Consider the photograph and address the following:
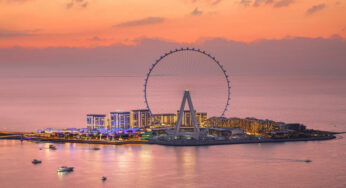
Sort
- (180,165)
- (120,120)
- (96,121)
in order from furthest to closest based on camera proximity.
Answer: (96,121) → (120,120) → (180,165)

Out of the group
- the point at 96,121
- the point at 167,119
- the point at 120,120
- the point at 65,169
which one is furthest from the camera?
the point at 96,121

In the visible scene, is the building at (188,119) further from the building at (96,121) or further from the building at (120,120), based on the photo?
the building at (96,121)

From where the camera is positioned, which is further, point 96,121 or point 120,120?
point 96,121

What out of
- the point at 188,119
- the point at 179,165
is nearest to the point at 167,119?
the point at 188,119

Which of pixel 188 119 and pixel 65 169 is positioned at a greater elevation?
pixel 188 119

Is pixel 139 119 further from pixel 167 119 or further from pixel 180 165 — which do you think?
pixel 180 165

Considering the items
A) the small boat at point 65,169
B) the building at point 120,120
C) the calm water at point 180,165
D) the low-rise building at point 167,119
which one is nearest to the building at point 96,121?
the building at point 120,120

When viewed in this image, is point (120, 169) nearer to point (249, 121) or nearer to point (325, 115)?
point (249, 121)
